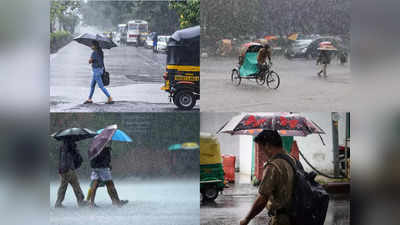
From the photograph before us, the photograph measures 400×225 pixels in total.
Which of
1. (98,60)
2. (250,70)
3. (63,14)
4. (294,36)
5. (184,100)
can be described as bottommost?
(184,100)

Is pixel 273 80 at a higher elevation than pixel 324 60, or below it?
below

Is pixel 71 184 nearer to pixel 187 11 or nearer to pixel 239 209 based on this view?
pixel 239 209

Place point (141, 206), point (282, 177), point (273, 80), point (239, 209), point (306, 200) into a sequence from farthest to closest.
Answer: point (273, 80)
point (239, 209)
point (141, 206)
point (306, 200)
point (282, 177)

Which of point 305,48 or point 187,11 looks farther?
point 305,48

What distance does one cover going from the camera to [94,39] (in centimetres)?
736

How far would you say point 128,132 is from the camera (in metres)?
7.33

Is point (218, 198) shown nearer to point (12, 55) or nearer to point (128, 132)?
point (128, 132)

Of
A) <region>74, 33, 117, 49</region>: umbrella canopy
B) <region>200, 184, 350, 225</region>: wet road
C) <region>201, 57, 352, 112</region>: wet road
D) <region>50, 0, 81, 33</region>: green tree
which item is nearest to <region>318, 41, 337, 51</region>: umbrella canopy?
<region>201, 57, 352, 112</region>: wet road

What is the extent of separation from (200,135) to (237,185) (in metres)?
0.82

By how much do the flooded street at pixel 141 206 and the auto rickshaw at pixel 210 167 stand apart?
5.0 inches

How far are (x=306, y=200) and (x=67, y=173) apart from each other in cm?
294

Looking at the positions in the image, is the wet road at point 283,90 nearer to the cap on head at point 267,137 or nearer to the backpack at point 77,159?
the cap on head at point 267,137

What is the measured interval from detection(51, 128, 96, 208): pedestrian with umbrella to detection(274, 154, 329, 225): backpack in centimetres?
258

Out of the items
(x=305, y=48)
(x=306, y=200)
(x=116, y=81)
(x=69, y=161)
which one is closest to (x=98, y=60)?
(x=116, y=81)
